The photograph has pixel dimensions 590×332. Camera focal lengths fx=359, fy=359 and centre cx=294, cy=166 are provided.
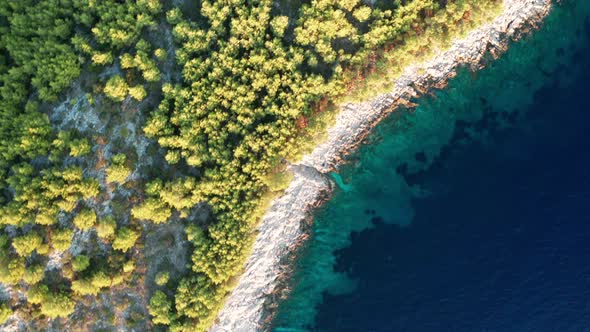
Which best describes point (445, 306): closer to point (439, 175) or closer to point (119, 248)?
point (439, 175)

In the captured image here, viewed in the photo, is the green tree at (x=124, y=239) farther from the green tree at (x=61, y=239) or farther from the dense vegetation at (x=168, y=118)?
the green tree at (x=61, y=239)

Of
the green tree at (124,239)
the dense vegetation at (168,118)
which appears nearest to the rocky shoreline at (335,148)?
the dense vegetation at (168,118)

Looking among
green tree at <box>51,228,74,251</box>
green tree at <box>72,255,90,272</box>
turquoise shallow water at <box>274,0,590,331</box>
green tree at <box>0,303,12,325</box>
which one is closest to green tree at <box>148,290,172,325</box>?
green tree at <box>72,255,90,272</box>

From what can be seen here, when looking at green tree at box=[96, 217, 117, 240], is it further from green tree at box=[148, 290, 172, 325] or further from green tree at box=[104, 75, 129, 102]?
green tree at box=[104, 75, 129, 102]

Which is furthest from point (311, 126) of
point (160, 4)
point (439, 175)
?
point (160, 4)

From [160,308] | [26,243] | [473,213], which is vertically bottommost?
[160,308]

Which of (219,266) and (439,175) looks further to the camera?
(439,175)

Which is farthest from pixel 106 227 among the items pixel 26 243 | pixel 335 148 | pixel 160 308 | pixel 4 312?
pixel 335 148

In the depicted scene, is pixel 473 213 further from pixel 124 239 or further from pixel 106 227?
pixel 106 227
